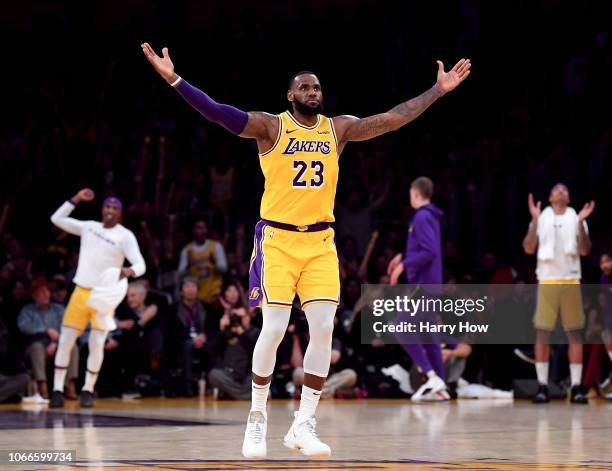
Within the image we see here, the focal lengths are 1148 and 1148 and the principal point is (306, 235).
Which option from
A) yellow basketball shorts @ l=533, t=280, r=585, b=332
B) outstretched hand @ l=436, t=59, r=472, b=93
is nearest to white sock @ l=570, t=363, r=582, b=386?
yellow basketball shorts @ l=533, t=280, r=585, b=332

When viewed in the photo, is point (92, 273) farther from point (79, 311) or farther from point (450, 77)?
point (450, 77)

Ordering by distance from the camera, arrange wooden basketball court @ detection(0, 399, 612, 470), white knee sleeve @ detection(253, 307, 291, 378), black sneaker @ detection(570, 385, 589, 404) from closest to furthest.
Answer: wooden basketball court @ detection(0, 399, 612, 470) < white knee sleeve @ detection(253, 307, 291, 378) < black sneaker @ detection(570, 385, 589, 404)

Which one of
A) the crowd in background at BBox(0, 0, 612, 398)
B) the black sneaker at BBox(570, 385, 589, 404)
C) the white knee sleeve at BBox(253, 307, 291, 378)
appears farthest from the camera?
the crowd in background at BBox(0, 0, 612, 398)

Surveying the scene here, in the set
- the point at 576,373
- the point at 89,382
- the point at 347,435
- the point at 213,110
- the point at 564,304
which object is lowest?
the point at 347,435

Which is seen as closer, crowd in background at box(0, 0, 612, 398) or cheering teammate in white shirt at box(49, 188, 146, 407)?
cheering teammate in white shirt at box(49, 188, 146, 407)

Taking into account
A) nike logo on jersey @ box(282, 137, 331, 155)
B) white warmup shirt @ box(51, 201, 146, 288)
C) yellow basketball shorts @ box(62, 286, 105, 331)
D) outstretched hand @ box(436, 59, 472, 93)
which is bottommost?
yellow basketball shorts @ box(62, 286, 105, 331)

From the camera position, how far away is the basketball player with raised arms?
707 centimetres

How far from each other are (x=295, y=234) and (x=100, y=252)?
19.1 feet

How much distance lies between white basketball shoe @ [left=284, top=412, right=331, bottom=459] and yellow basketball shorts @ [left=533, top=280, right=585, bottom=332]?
21.5ft

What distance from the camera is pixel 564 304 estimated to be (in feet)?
42.9

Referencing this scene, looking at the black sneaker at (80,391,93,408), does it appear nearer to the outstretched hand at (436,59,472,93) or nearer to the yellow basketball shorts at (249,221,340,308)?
the yellow basketball shorts at (249,221,340,308)

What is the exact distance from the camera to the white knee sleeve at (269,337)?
278 inches

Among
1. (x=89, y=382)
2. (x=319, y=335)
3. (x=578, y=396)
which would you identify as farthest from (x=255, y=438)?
(x=578, y=396)

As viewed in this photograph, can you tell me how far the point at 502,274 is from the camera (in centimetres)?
1587
